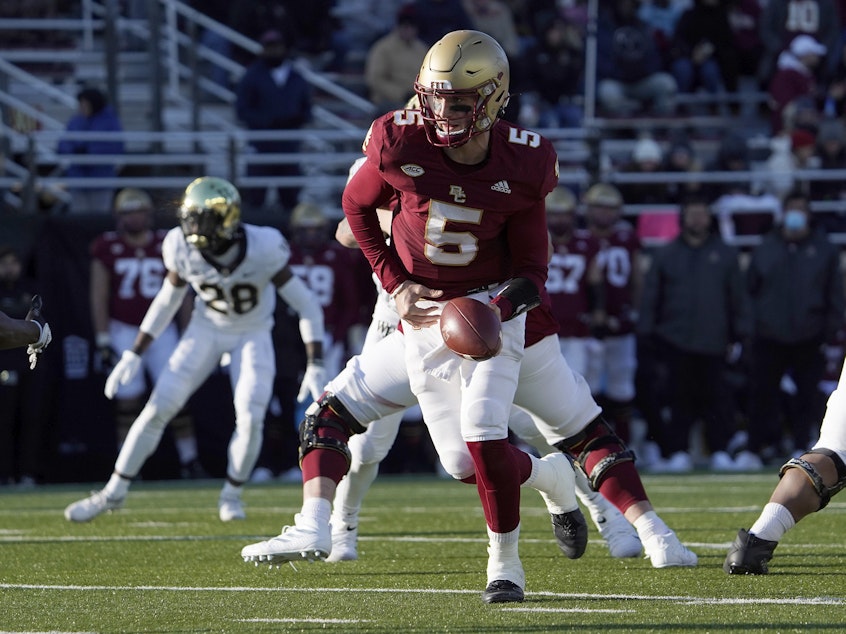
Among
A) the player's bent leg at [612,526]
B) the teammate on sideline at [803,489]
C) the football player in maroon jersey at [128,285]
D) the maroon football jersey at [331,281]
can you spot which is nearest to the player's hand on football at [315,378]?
the player's bent leg at [612,526]

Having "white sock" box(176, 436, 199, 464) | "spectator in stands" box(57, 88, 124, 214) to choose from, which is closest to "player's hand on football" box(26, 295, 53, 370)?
"white sock" box(176, 436, 199, 464)

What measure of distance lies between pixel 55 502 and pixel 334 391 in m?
4.40

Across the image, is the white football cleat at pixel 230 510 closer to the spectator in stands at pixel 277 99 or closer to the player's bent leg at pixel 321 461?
the player's bent leg at pixel 321 461

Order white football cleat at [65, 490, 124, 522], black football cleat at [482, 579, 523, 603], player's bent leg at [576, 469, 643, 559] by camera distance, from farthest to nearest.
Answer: white football cleat at [65, 490, 124, 522] → player's bent leg at [576, 469, 643, 559] → black football cleat at [482, 579, 523, 603]

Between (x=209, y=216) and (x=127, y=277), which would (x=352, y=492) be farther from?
(x=127, y=277)

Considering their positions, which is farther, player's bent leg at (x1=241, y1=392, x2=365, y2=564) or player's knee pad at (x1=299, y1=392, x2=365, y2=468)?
player's knee pad at (x1=299, y1=392, x2=365, y2=468)

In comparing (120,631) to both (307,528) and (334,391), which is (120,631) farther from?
(334,391)

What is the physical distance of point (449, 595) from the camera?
4.77 meters

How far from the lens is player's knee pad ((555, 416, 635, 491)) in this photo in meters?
5.31

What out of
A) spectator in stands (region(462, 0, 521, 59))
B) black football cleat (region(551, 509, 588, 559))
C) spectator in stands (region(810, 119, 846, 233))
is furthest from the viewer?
spectator in stands (region(462, 0, 521, 59))

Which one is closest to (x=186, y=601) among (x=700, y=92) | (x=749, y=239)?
(x=749, y=239)

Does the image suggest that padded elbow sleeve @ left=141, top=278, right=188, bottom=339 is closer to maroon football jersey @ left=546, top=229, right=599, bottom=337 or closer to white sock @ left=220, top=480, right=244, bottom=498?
white sock @ left=220, top=480, right=244, bottom=498

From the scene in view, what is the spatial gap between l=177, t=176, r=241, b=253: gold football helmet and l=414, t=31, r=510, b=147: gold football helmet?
3122mm

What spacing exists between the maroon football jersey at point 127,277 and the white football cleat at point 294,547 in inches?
247
